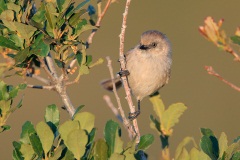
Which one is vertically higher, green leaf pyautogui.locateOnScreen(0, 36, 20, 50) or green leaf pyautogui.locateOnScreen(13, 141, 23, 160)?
green leaf pyautogui.locateOnScreen(0, 36, 20, 50)

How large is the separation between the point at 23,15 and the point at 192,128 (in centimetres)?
701

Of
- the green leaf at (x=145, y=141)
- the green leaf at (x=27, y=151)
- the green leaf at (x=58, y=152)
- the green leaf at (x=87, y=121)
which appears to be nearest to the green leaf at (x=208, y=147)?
the green leaf at (x=145, y=141)

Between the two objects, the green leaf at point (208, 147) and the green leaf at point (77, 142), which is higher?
the green leaf at point (77, 142)

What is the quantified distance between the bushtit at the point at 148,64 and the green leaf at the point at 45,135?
3207 mm

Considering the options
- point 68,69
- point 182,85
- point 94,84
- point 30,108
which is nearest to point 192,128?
point 182,85

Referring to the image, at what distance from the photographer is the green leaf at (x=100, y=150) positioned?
2.25 metres

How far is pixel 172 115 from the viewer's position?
11.3 ft

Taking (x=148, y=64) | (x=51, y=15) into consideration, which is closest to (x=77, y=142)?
(x=51, y=15)

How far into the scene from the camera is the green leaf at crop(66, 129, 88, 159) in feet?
7.39

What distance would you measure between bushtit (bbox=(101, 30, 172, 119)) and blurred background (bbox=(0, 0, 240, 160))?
2888mm

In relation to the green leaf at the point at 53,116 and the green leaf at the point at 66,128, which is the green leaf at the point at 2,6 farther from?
the green leaf at the point at 66,128

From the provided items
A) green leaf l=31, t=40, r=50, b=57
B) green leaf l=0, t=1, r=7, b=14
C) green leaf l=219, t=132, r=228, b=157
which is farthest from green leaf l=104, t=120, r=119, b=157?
green leaf l=0, t=1, r=7, b=14

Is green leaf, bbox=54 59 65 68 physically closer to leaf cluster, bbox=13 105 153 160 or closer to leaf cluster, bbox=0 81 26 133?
leaf cluster, bbox=0 81 26 133

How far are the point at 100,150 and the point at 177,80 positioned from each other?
9.00m
